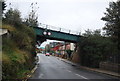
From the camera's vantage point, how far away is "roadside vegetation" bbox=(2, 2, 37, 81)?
40.1 feet

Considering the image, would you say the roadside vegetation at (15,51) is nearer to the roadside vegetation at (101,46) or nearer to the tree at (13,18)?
the tree at (13,18)

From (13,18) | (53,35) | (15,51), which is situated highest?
(13,18)

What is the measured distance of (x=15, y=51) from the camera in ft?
58.3

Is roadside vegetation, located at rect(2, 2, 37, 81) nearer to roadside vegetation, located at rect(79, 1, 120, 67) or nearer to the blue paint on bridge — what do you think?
the blue paint on bridge

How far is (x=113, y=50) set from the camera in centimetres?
3359

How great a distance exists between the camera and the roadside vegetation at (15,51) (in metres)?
12.2

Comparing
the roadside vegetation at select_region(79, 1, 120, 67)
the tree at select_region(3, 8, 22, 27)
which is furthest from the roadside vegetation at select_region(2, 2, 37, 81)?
the roadside vegetation at select_region(79, 1, 120, 67)

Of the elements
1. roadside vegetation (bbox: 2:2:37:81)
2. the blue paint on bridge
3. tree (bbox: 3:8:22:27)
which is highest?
tree (bbox: 3:8:22:27)

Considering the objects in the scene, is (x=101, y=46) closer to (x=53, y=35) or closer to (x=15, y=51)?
(x=53, y=35)

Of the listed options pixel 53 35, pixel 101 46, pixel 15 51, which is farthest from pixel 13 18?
pixel 101 46

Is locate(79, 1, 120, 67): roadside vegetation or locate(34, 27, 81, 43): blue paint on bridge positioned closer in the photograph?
locate(79, 1, 120, 67): roadside vegetation

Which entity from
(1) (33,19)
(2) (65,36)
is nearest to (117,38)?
(2) (65,36)

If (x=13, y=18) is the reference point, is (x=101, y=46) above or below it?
below

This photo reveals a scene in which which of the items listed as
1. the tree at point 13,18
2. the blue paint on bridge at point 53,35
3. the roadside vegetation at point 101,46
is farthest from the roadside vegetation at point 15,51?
the roadside vegetation at point 101,46
